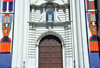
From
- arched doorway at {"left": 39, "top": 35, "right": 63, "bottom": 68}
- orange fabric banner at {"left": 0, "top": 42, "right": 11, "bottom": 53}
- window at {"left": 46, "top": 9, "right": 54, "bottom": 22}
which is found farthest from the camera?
window at {"left": 46, "top": 9, "right": 54, "bottom": 22}

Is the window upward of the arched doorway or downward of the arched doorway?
upward

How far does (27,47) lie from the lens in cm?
1453

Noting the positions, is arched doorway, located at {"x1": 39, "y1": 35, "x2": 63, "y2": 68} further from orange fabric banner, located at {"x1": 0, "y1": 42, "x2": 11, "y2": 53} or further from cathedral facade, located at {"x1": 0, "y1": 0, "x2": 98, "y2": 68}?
orange fabric banner, located at {"x1": 0, "y1": 42, "x2": 11, "y2": 53}

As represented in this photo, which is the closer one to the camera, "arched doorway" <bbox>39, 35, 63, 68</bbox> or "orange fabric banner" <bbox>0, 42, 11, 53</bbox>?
"orange fabric banner" <bbox>0, 42, 11, 53</bbox>

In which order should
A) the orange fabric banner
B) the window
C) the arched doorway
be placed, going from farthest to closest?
1. the window
2. the arched doorway
3. the orange fabric banner

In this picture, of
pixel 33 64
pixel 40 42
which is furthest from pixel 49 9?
pixel 33 64

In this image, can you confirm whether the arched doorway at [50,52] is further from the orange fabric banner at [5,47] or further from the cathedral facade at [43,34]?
the orange fabric banner at [5,47]

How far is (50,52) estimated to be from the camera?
14961 millimetres

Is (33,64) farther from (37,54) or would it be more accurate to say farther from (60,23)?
(60,23)

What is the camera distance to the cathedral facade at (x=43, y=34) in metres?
13.4

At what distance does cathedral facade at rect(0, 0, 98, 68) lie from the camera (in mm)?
13359

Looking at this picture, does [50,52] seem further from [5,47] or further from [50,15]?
[5,47]

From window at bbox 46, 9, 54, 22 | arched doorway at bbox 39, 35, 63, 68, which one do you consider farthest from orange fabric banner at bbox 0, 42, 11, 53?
window at bbox 46, 9, 54, 22

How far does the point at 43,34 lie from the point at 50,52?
1.83 meters
